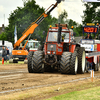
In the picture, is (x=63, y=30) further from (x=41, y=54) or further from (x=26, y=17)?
(x=26, y=17)

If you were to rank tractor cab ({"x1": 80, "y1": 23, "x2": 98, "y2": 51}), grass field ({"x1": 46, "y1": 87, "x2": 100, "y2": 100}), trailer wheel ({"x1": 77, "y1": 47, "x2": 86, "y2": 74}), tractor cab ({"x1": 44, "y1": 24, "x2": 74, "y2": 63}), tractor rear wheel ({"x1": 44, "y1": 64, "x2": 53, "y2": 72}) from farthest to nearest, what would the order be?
tractor cab ({"x1": 80, "y1": 23, "x2": 98, "y2": 51})
tractor rear wheel ({"x1": 44, "y1": 64, "x2": 53, "y2": 72})
trailer wheel ({"x1": 77, "y1": 47, "x2": 86, "y2": 74})
tractor cab ({"x1": 44, "y1": 24, "x2": 74, "y2": 63})
grass field ({"x1": 46, "y1": 87, "x2": 100, "y2": 100})

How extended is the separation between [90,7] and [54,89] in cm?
4982

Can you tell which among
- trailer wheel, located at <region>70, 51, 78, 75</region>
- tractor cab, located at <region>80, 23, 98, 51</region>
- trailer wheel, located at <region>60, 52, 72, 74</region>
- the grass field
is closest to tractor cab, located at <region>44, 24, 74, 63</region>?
trailer wheel, located at <region>60, 52, 72, 74</region>

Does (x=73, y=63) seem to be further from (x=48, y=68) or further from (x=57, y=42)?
(x=48, y=68)

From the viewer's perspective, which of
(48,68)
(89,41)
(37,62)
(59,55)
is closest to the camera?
(37,62)

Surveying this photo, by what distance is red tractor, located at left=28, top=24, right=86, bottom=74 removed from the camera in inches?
634

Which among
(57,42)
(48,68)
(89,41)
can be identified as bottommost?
(48,68)

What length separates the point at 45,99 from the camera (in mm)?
8758

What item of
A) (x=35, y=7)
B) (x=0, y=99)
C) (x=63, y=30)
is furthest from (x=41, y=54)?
(x=35, y=7)

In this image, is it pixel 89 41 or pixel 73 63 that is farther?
pixel 89 41

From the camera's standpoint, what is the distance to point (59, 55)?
17.3 metres

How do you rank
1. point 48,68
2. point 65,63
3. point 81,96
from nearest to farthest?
1. point 81,96
2. point 65,63
3. point 48,68

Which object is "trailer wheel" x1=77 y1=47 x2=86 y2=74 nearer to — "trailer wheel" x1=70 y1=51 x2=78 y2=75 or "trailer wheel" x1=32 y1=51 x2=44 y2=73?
"trailer wheel" x1=70 y1=51 x2=78 y2=75

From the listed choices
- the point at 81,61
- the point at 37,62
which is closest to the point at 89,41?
the point at 81,61
